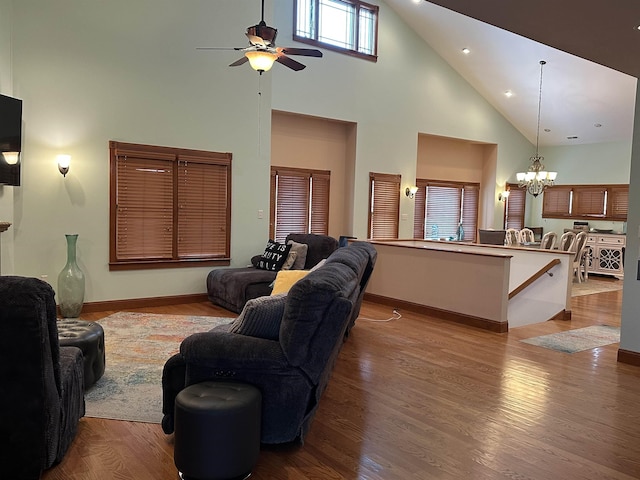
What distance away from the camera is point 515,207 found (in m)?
12.7

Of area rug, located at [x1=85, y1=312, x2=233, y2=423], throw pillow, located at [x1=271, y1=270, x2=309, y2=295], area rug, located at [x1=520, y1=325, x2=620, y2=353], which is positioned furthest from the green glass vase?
area rug, located at [x1=520, y1=325, x2=620, y2=353]

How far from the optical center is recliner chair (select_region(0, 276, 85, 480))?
2307 mm

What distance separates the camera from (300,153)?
9.03 metres

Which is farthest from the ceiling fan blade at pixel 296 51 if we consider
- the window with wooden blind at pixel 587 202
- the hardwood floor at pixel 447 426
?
the window with wooden blind at pixel 587 202

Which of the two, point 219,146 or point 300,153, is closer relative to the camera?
point 219,146

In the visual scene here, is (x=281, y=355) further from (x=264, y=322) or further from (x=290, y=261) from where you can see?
(x=290, y=261)

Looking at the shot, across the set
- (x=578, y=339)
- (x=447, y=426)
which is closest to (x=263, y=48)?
(x=447, y=426)

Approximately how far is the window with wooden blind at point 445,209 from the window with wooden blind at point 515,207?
2.60 ft

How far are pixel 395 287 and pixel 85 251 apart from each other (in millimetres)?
4159

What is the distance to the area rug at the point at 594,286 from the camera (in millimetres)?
9156

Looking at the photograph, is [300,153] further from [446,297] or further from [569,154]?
[569,154]

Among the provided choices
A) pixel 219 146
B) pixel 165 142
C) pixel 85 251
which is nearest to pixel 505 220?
pixel 219 146

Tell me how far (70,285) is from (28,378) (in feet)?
12.7

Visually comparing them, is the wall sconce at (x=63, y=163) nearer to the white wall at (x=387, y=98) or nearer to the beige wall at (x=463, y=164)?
the white wall at (x=387, y=98)
